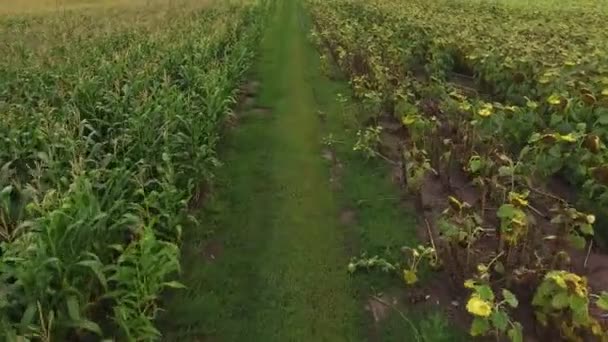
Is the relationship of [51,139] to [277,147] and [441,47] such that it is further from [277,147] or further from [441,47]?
[441,47]

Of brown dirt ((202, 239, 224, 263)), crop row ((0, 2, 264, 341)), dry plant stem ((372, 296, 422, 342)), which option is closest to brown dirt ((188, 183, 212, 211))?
crop row ((0, 2, 264, 341))

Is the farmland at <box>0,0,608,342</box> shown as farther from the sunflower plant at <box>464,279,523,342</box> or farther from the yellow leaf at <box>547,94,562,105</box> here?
the yellow leaf at <box>547,94,562,105</box>

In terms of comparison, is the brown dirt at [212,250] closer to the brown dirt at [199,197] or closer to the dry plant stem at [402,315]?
the brown dirt at [199,197]

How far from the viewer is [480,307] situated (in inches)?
130

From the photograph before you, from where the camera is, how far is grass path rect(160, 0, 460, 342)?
166 inches

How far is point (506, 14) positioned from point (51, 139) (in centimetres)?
1400

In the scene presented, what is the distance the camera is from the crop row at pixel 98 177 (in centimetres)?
346

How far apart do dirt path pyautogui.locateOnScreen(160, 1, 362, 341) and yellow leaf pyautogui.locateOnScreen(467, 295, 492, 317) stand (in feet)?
3.45

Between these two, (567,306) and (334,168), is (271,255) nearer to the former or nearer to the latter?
(334,168)

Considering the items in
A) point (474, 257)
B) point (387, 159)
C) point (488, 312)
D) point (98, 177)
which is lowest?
point (387, 159)

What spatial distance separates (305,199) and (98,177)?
2.33 meters

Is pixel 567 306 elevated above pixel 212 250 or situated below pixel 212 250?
above

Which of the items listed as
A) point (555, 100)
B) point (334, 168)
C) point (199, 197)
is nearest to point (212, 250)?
point (199, 197)

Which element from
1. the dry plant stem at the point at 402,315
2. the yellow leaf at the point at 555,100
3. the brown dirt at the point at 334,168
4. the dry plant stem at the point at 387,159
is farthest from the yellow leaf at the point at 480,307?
the dry plant stem at the point at 387,159
